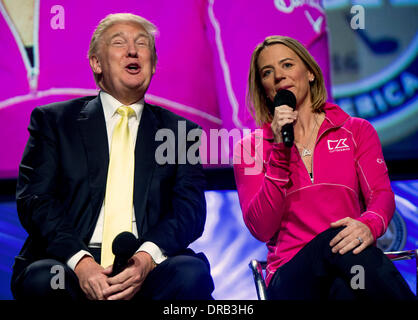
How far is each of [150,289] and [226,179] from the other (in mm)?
1162

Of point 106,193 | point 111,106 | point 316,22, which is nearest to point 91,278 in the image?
point 106,193

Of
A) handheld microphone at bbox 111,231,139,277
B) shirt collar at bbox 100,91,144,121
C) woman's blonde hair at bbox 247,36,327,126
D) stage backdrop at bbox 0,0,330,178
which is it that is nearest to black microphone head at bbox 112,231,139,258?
handheld microphone at bbox 111,231,139,277

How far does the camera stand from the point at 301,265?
167 cm

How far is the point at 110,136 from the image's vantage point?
190cm

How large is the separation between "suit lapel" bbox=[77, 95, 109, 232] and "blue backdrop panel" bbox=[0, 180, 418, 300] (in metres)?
0.89

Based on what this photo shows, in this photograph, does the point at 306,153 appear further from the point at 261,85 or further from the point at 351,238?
the point at 351,238

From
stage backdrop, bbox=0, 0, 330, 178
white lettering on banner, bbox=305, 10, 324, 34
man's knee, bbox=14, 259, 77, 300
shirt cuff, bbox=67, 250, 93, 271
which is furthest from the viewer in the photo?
white lettering on banner, bbox=305, 10, 324, 34

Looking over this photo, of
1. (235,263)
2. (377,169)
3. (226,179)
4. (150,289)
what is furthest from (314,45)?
(150,289)

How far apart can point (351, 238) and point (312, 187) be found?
37 centimetres

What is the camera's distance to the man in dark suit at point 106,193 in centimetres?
156

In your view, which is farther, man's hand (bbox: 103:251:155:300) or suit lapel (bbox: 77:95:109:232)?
suit lapel (bbox: 77:95:109:232)

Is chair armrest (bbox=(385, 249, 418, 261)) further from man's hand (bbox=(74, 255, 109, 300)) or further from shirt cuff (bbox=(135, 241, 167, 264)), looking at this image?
man's hand (bbox=(74, 255, 109, 300))

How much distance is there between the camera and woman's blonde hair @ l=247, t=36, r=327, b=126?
2.13m
